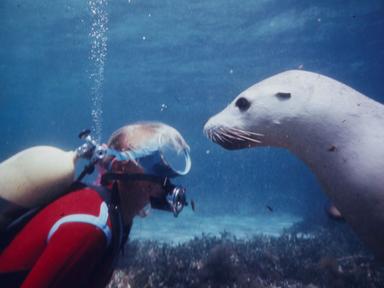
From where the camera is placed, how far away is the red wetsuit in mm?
1821

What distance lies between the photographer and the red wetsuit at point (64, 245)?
71.7 inches

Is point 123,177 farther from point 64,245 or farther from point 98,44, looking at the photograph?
point 98,44

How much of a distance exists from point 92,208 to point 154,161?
72 centimetres

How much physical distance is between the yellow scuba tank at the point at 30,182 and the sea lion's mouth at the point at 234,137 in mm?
1345

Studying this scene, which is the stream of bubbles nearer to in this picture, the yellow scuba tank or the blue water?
the blue water

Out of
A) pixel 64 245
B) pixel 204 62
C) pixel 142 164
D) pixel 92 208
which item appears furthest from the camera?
pixel 204 62

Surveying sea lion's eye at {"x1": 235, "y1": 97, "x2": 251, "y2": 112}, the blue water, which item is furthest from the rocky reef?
the blue water

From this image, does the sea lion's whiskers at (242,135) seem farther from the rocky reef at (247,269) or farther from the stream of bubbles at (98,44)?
the stream of bubbles at (98,44)

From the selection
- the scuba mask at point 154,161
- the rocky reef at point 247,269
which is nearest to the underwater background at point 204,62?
the rocky reef at point 247,269

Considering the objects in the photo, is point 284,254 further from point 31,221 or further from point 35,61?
point 35,61

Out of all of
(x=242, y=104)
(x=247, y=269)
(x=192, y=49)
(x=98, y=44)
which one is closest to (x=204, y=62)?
(x=192, y=49)

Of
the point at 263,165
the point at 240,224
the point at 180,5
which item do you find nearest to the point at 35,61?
the point at 180,5

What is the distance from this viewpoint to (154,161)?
269 cm

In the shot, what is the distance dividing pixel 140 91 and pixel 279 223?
24364mm
